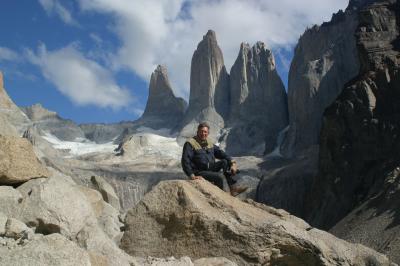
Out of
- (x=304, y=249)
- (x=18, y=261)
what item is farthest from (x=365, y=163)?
(x=18, y=261)

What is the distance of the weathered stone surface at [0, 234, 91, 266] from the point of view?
5305 millimetres

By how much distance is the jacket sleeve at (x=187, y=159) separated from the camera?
9.35 m

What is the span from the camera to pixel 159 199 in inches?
342

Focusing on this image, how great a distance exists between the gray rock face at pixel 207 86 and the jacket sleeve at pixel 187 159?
93.1m

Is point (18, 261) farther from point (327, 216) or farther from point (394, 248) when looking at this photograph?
point (327, 216)

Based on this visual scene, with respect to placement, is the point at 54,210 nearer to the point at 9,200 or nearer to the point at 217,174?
the point at 9,200

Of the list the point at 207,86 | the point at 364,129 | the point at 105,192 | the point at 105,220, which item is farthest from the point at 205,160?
the point at 207,86

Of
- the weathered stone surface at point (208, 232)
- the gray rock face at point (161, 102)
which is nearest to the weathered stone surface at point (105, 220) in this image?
the weathered stone surface at point (208, 232)

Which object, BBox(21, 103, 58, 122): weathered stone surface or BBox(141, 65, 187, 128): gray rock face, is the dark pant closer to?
BBox(141, 65, 187, 128): gray rock face

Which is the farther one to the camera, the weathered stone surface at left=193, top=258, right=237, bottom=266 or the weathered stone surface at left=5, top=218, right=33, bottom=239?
the weathered stone surface at left=193, top=258, right=237, bottom=266

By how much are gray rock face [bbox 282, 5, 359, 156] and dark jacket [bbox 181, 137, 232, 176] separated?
68.7 m

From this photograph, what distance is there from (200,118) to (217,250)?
3755 inches

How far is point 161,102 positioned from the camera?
401 ft

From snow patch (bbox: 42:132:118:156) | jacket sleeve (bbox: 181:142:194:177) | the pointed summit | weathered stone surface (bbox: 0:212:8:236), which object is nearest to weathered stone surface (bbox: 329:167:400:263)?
jacket sleeve (bbox: 181:142:194:177)
